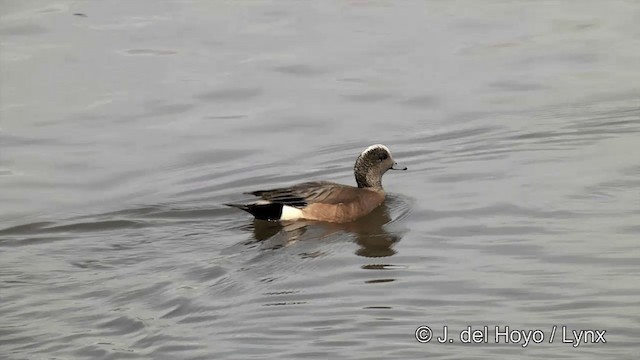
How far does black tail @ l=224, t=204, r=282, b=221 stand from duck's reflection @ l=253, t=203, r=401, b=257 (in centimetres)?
5

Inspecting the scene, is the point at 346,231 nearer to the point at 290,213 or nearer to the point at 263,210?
the point at 290,213

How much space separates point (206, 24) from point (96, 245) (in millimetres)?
6608

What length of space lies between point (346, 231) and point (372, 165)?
0.90 metres

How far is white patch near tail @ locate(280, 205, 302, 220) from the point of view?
34.7ft

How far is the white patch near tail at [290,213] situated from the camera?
10570 mm

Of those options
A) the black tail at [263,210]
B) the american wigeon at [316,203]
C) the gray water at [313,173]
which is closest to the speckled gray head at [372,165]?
the american wigeon at [316,203]

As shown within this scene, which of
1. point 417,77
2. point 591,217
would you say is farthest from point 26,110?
point 591,217

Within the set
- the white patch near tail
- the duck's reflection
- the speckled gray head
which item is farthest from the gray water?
the speckled gray head

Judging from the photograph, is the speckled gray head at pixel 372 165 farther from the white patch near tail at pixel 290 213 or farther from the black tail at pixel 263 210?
the black tail at pixel 263 210

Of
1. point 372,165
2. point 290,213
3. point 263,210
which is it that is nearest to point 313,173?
point 372,165

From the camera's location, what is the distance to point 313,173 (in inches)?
464

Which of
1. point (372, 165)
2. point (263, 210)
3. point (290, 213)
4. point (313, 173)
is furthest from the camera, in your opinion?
point (313, 173)

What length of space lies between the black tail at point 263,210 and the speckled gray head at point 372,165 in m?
0.97

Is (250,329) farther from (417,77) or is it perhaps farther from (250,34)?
(250,34)
